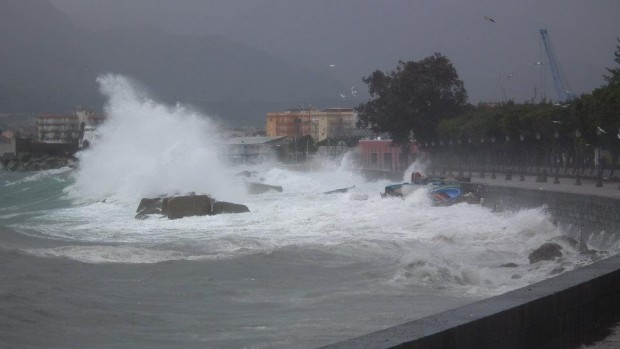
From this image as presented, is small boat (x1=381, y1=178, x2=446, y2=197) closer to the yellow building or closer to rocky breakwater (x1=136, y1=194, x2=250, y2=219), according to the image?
rocky breakwater (x1=136, y1=194, x2=250, y2=219)

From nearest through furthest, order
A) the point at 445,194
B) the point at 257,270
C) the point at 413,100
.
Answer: the point at 257,270 < the point at 445,194 < the point at 413,100

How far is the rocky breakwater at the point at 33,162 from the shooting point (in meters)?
98.3

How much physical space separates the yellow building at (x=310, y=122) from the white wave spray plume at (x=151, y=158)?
68.0 m

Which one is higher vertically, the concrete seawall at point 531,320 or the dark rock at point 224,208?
the concrete seawall at point 531,320

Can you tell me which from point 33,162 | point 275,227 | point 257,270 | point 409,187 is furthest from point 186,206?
point 33,162

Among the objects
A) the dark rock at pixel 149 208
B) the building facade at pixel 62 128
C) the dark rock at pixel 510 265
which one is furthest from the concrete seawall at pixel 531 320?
the building facade at pixel 62 128

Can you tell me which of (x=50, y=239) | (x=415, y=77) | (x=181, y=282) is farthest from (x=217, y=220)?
(x=415, y=77)

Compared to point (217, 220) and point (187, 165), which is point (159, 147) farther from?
point (217, 220)

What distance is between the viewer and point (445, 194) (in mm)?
32438

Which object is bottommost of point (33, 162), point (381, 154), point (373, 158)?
point (33, 162)

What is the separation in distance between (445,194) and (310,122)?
91982mm

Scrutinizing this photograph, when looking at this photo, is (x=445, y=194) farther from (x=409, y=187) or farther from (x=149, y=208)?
(x=149, y=208)

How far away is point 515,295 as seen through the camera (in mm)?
6391

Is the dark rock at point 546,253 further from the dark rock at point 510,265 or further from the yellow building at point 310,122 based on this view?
the yellow building at point 310,122
